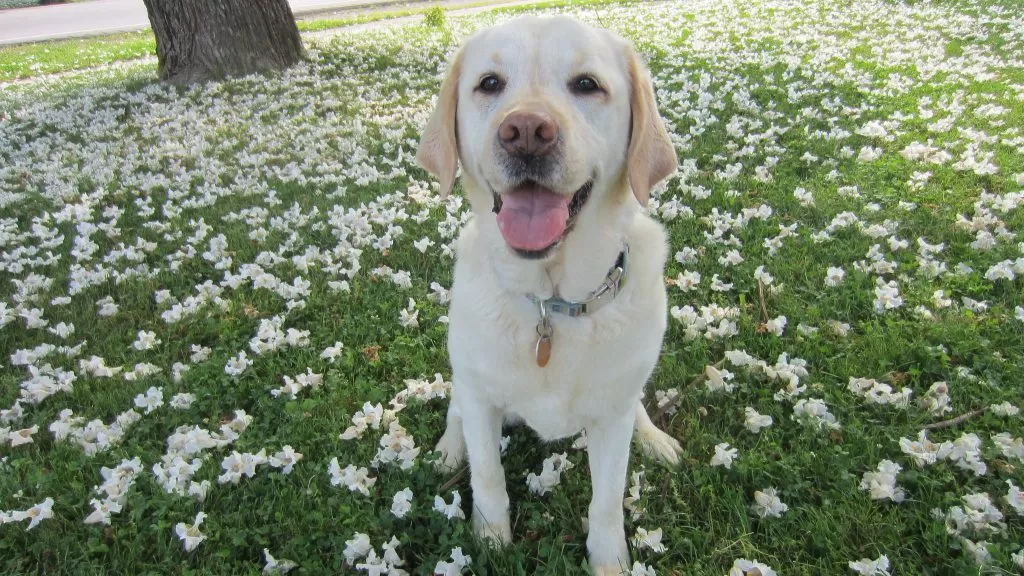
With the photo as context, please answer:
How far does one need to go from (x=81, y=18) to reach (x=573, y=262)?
26.4m

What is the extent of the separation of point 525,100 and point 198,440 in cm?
236

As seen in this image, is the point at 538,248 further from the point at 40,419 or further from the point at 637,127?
the point at 40,419

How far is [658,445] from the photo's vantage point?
9.95ft

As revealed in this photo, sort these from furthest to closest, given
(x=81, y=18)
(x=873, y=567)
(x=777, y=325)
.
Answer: (x=81, y=18)
(x=777, y=325)
(x=873, y=567)

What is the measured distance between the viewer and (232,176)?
6.64 meters

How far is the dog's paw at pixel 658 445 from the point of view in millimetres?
3006

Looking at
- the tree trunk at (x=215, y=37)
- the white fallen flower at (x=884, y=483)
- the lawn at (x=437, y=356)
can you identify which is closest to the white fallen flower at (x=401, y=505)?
the lawn at (x=437, y=356)

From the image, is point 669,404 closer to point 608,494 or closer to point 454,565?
point 608,494

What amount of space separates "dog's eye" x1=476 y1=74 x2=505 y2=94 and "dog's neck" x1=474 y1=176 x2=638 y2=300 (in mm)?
486

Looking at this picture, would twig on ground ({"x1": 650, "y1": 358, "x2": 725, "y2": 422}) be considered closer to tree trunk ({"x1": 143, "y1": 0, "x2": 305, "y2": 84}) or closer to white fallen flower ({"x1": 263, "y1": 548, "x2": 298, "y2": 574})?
white fallen flower ({"x1": 263, "y1": 548, "x2": 298, "y2": 574})

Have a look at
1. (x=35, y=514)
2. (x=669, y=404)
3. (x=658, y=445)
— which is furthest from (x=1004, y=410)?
(x=35, y=514)

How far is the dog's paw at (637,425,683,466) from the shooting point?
3006 millimetres

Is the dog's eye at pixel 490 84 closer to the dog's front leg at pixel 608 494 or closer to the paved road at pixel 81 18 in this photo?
the dog's front leg at pixel 608 494

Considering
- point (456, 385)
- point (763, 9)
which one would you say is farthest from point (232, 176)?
point (763, 9)
